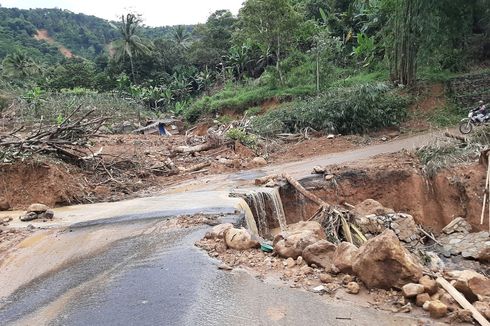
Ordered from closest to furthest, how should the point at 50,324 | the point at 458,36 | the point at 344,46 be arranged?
the point at 50,324 < the point at 458,36 < the point at 344,46

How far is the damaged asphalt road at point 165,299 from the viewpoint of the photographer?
15.0 ft

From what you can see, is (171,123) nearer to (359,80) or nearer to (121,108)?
(121,108)

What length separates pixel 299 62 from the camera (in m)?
29.1

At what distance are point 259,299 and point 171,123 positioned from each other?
26713mm

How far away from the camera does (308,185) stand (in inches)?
457

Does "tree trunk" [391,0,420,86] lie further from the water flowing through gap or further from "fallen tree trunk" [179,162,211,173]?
the water flowing through gap

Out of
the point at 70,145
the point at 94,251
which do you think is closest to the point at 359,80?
the point at 70,145

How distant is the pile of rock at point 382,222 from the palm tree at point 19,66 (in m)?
45.7

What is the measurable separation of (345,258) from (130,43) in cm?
4376

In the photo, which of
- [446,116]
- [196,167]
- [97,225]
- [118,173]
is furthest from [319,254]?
[446,116]

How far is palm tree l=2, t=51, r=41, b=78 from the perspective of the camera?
152 feet

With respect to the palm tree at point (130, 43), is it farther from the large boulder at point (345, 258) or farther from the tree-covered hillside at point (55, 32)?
the large boulder at point (345, 258)

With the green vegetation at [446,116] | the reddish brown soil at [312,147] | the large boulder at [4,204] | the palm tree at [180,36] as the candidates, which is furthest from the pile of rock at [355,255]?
the palm tree at [180,36]

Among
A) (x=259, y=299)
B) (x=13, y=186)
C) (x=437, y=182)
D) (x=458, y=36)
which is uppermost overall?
(x=458, y=36)
